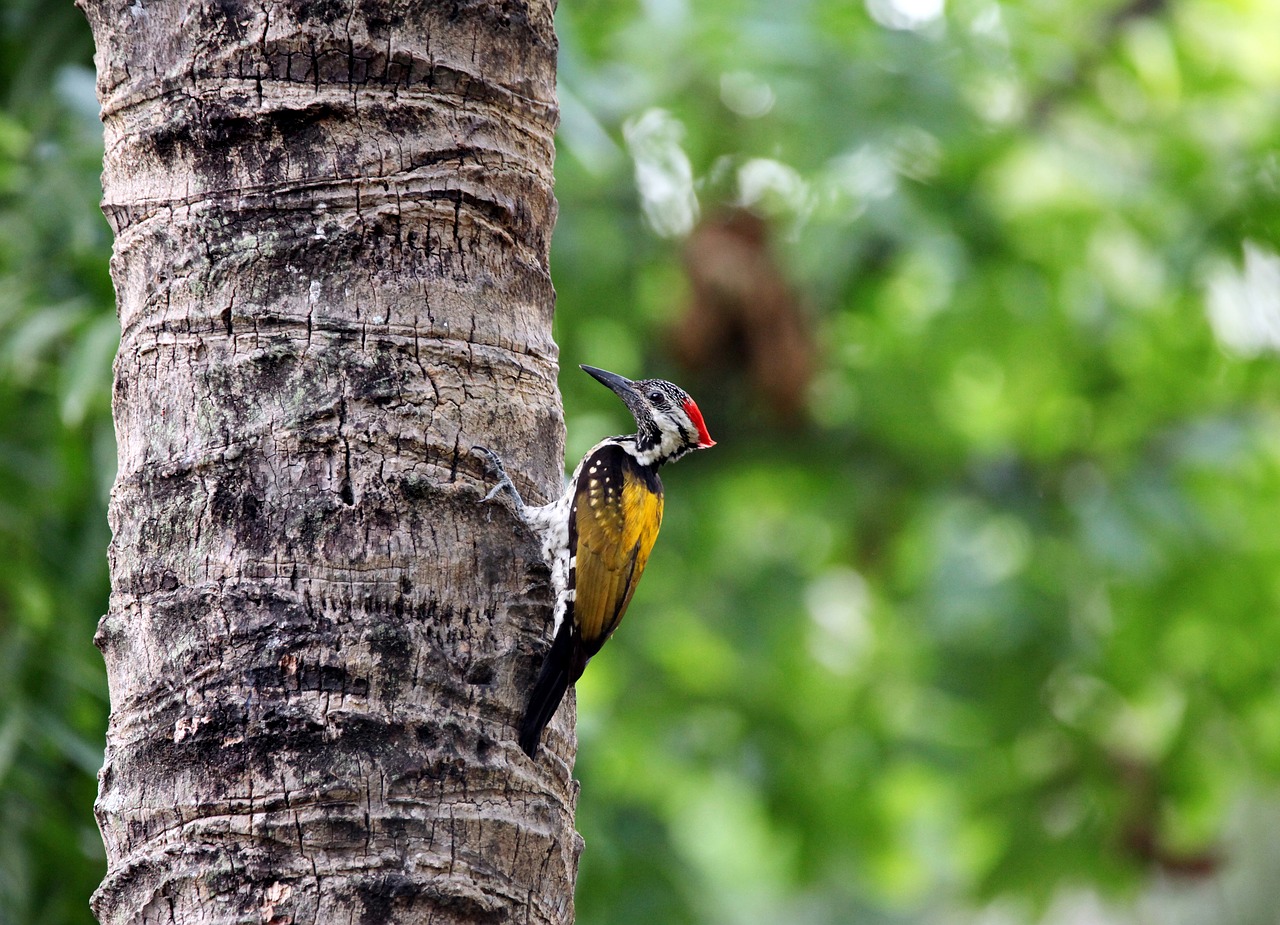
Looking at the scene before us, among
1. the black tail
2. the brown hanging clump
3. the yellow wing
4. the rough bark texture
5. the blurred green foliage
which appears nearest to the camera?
the rough bark texture

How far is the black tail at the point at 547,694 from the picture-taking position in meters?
2.87

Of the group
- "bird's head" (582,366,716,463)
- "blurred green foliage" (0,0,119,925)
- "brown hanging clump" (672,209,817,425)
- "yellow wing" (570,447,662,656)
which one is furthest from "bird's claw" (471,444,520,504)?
"brown hanging clump" (672,209,817,425)

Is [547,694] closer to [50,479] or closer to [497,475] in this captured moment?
[497,475]

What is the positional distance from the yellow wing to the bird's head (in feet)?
1.39

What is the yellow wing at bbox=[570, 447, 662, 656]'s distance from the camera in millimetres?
3928

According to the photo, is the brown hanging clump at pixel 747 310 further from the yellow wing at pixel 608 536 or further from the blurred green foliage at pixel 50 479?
the blurred green foliage at pixel 50 479

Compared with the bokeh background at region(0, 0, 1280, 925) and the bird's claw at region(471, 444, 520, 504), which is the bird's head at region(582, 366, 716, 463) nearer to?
the bokeh background at region(0, 0, 1280, 925)

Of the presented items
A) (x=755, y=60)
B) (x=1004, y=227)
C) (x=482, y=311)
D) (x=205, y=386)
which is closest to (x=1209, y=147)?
(x=1004, y=227)

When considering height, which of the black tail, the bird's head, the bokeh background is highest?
the bokeh background

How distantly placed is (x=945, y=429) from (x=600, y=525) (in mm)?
4846

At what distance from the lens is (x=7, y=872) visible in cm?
439

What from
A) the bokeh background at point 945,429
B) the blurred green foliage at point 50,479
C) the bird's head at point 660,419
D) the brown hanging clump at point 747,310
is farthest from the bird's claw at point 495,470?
the brown hanging clump at point 747,310

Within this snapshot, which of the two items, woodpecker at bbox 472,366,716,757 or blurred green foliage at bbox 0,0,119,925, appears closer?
woodpecker at bbox 472,366,716,757

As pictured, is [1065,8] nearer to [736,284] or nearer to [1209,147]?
[1209,147]
